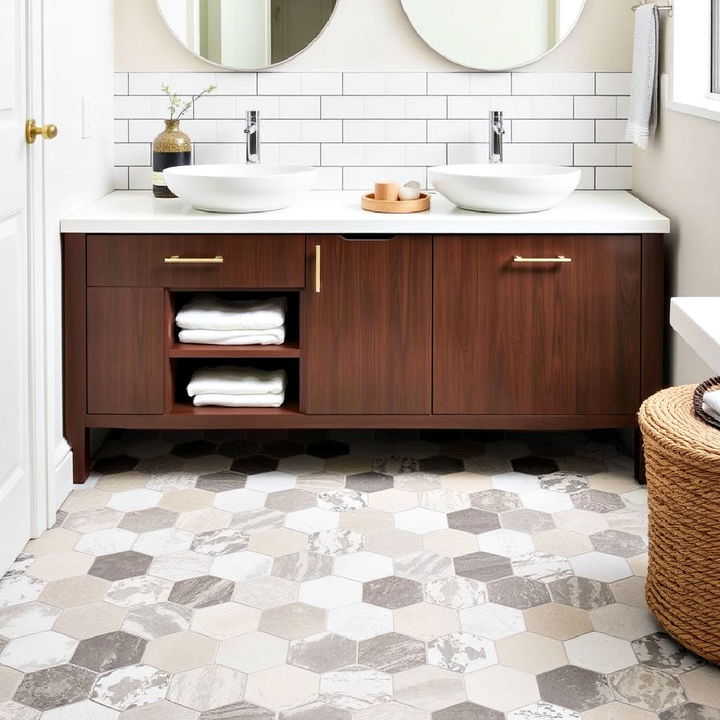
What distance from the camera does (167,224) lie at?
3.21 meters

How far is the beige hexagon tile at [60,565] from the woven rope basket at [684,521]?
54.0 inches

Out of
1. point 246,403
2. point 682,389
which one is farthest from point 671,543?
point 246,403

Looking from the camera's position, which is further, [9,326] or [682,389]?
[9,326]

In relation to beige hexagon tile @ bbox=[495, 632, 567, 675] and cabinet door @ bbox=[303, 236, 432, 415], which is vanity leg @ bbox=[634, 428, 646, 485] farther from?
beige hexagon tile @ bbox=[495, 632, 567, 675]

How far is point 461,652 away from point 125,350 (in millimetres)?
1494

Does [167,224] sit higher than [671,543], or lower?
higher

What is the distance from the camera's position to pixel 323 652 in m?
2.28

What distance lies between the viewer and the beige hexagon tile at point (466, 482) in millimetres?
3273

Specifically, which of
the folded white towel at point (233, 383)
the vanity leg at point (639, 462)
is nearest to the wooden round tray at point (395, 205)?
the folded white towel at point (233, 383)

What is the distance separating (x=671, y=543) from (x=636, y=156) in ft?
6.26

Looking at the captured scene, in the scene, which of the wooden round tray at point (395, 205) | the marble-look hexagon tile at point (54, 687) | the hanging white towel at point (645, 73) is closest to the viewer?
the marble-look hexagon tile at point (54, 687)

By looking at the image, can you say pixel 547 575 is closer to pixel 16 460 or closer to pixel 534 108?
pixel 16 460

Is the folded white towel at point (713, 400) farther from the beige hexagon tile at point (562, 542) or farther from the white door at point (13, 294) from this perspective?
the white door at point (13, 294)

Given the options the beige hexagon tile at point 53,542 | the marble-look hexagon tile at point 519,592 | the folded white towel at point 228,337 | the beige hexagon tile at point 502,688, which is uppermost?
the folded white towel at point 228,337
